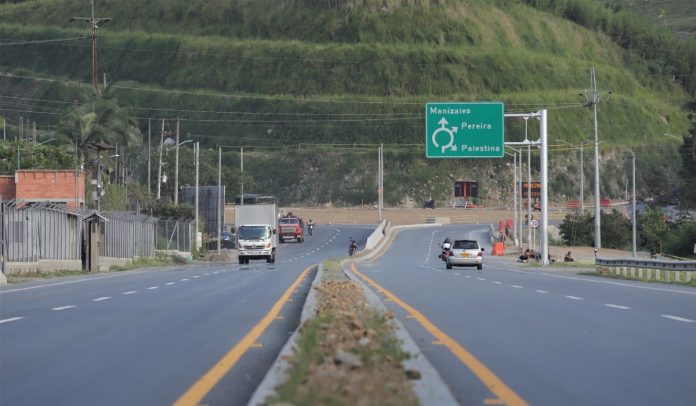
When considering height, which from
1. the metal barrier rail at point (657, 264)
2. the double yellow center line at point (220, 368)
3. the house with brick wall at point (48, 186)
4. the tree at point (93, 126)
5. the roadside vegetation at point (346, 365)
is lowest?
the metal barrier rail at point (657, 264)

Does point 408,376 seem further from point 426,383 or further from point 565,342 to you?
point 565,342

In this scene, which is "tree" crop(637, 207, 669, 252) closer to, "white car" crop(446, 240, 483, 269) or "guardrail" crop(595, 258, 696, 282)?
"white car" crop(446, 240, 483, 269)

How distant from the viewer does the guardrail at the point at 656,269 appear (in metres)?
39.3

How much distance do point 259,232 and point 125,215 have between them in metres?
9.28

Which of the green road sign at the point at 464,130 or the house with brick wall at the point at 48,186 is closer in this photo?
the green road sign at the point at 464,130

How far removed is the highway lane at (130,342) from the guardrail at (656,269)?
14434mm

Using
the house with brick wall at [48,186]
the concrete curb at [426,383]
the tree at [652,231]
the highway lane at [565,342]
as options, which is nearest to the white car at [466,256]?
the house with brick wall at [48,186]

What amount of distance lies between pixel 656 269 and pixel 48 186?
117ft

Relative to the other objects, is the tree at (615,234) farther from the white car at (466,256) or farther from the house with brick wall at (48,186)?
the house with brick wall at (48,186)

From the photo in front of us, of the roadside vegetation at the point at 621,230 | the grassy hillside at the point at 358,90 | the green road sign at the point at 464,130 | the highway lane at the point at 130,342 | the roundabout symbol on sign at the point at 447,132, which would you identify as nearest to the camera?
the highway lane at the point at 130,342

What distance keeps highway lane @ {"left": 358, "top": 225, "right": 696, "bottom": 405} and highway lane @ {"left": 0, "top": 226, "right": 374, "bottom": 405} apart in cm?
224

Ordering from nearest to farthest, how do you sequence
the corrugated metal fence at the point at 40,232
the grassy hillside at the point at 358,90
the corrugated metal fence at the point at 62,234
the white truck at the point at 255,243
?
the corrugated metal fence at the point at 40,232, the corrugated metal fence at the point at 62,234, the white truck at the point at 255,243, the grassy hillside at the point at 358,90

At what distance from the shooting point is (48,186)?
65.9m

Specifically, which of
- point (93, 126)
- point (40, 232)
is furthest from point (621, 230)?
point (40, 232)
